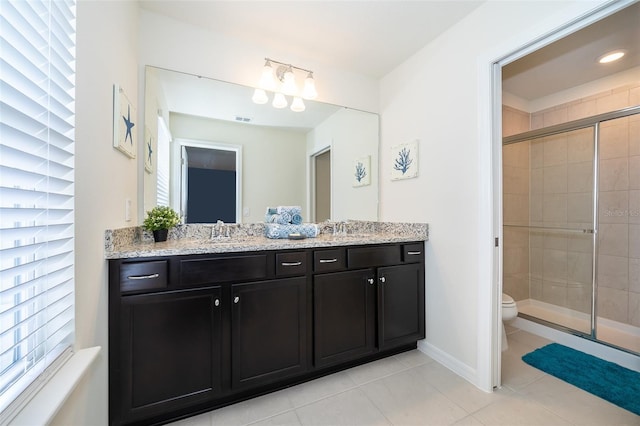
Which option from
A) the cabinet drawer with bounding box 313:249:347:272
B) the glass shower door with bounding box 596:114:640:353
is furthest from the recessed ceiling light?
the cabinet drawer with bounding box 313:249:347:272

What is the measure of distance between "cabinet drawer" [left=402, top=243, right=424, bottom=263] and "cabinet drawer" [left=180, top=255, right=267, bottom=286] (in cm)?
113

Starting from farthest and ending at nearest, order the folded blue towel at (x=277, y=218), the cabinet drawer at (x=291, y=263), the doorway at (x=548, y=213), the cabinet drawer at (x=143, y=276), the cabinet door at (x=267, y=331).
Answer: the doorway at (x=548, y=213) < the folded blue towel at (x=277, y=218) < the cabinet drawer at (x=291, y=263) < the cabinet door at (x=267, y=331) < the cabinet drawer at (x=143, y=276)

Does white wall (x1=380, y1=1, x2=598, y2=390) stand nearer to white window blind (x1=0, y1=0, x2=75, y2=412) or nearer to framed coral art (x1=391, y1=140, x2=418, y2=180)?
framed coral art (x1=391, y1=140, x2=418, y2=180)

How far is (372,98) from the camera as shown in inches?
104

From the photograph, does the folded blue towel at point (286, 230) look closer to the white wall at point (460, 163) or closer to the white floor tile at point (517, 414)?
the white wall at point (460, 163)

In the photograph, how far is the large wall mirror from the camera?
1.88 m

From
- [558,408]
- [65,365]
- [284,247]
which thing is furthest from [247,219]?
[558,408]

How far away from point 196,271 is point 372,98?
227 centimetres

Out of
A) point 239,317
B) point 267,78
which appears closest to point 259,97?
point 267,78

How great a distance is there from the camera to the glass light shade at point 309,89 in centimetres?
224

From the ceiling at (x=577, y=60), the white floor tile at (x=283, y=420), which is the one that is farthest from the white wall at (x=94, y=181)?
the ceiling at (x=577, y=60)

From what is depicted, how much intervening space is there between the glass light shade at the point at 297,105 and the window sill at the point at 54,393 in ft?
6.80

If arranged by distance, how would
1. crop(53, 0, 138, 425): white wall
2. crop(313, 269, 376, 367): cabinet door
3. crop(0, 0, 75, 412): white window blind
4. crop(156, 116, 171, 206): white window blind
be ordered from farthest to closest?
crop(156, 116, 171, 206): white window blind → crop(313, 269, 376, 367): cabinet door → crop(53, 0, 138, 425): white wall → crop(0, 0, 75, 412): white window blind

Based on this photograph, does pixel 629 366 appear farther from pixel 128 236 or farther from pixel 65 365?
pixel 128 236
